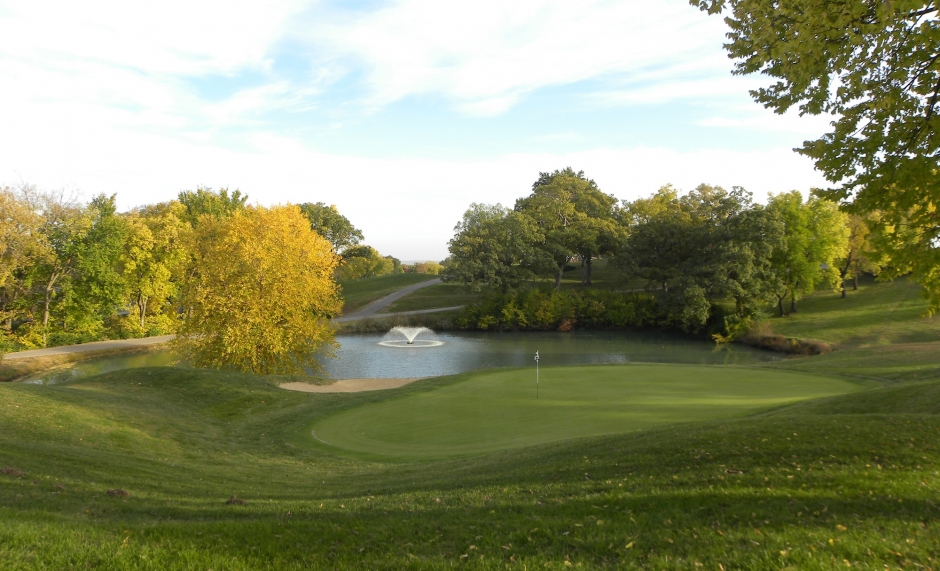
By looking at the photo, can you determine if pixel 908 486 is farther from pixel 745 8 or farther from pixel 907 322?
pixel 907 322

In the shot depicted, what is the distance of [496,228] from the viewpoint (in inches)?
2360

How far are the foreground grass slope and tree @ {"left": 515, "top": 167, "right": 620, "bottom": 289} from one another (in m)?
50.9

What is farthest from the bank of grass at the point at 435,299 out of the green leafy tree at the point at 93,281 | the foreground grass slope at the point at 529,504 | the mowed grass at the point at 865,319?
the foreground grass slope at the point at 529,504

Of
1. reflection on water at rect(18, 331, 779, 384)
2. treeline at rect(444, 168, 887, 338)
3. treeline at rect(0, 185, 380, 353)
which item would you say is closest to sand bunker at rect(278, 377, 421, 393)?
reflection on water at rect(18, 331, 779, 384)

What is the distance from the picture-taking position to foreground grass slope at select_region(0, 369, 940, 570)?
213 inches

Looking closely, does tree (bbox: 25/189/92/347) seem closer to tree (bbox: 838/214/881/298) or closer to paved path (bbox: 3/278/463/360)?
paved path (bbox: 3/278/463/360)

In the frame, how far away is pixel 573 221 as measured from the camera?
67625 millimetres

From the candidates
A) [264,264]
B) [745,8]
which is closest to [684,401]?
[745,8]

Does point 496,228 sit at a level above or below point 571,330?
above

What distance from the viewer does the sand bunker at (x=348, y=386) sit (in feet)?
83.4

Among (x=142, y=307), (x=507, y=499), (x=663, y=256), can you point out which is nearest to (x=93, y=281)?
(x=142, y=307)

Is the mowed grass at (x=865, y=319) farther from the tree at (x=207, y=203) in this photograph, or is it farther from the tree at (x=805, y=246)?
the tree at (x=207, y=203)

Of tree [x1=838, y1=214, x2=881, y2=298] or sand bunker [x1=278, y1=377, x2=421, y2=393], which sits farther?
tree [x1=838, y1=214, x2=881, y2=298]

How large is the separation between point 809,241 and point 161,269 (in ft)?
185
